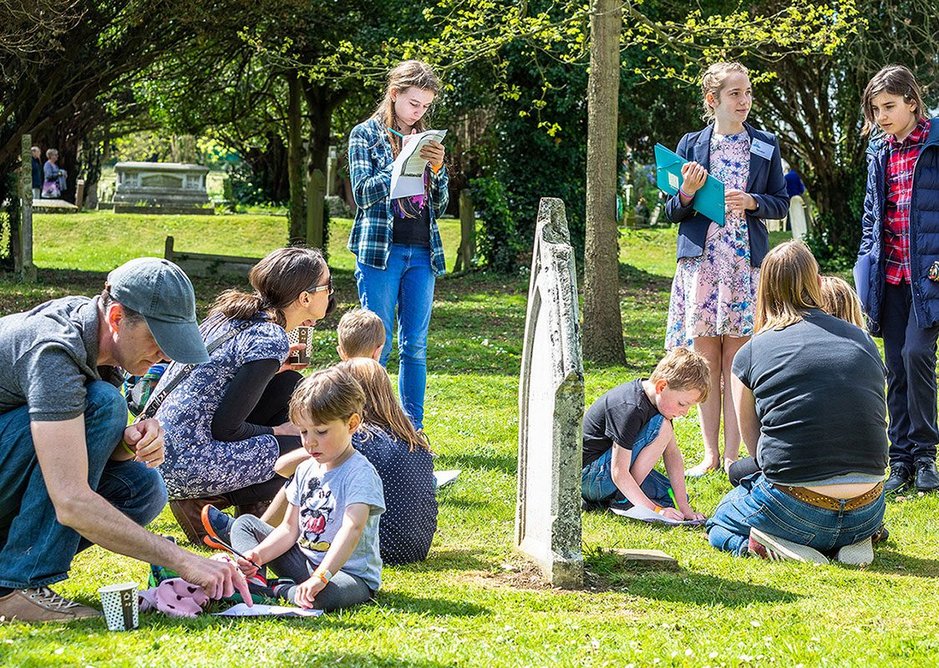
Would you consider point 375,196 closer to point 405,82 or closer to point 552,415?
point 405,82

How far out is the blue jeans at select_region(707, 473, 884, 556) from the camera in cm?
523

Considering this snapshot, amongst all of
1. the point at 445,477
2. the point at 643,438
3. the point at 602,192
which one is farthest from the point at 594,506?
the point at 602,192

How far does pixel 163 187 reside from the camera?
98.8ft

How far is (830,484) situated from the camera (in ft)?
16.9

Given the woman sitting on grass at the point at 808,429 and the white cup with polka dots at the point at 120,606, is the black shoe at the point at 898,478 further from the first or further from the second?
the white cup with polka dots at the point at 120,606

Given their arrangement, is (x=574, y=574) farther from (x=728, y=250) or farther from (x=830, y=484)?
(x=728, y=250)

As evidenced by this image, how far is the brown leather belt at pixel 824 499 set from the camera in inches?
205

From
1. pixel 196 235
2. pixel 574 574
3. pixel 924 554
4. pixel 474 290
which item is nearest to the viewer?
pixel 574 574

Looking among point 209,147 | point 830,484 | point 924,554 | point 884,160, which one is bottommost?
point 924,554

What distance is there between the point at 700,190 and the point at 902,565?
2711 mm

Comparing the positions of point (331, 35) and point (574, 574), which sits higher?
point (331, 35)

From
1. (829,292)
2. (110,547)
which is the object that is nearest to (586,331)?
(829,292)

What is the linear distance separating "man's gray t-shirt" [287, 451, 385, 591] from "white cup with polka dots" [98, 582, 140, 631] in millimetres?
757

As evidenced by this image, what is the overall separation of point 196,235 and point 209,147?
17.5 metres
